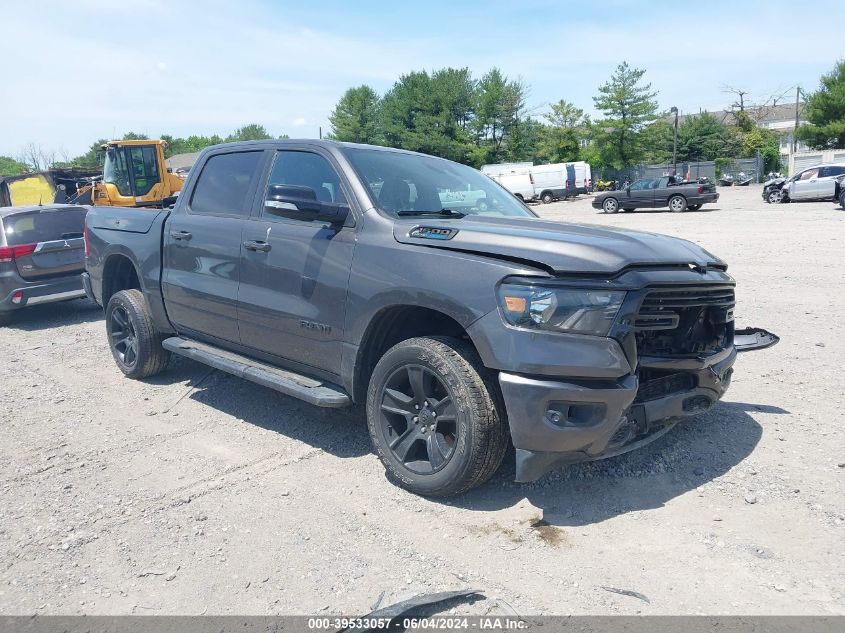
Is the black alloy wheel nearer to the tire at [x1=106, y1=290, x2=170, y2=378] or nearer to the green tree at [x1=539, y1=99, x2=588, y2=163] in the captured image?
the tire at [x1=106, y1=290, x2=170, y2=378]

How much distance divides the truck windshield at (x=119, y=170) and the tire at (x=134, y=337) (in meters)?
16.4

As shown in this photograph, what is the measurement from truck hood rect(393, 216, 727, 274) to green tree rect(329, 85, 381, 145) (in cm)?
7215

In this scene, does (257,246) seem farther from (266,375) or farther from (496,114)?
(496,114)

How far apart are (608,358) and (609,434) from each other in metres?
0.38

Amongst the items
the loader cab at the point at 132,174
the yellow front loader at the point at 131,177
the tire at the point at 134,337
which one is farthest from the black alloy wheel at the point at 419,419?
the yellow front loader at the point at 131,177

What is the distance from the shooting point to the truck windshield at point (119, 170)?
2086 centimetres

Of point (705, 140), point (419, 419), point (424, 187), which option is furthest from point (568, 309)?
point (705, 140)

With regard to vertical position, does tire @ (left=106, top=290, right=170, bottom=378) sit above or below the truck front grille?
below

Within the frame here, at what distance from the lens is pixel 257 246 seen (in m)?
4.48

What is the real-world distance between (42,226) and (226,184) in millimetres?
5509

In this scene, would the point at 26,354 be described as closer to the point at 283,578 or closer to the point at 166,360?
the point at 166,360

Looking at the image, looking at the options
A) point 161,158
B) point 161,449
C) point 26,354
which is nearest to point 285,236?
point 161,449

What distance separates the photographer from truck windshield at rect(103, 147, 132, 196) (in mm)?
20859

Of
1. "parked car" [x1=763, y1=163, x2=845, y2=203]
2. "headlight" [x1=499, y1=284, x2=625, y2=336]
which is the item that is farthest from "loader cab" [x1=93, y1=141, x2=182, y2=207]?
"parked car" [x1=763, y1=163, x2=845, y2=203]
